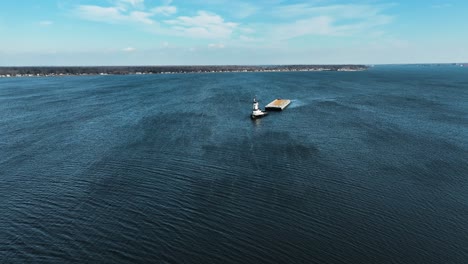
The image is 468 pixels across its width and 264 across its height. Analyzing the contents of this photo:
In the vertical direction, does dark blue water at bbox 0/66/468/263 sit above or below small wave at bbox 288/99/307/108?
below

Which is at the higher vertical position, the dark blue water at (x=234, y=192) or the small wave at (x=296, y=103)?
the small wave at (x=296, y=103)

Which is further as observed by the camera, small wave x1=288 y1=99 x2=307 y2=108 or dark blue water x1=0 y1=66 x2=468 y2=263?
small wave x1=288 y1=99 x2=307 y2=108

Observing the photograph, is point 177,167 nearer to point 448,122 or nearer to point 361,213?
point 361,213

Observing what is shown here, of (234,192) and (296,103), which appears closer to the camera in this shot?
(234,192)

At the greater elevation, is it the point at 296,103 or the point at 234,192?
the point at 296,103

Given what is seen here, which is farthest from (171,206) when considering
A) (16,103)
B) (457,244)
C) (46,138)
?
(16,103)

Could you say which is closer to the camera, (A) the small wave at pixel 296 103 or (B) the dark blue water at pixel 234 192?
(B) the dark blue water at pixel 234 192

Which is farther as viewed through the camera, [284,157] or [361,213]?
[284,157]

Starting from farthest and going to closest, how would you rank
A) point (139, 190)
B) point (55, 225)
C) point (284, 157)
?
point (284, 157) < point (139, 190) < point (55, 225)
